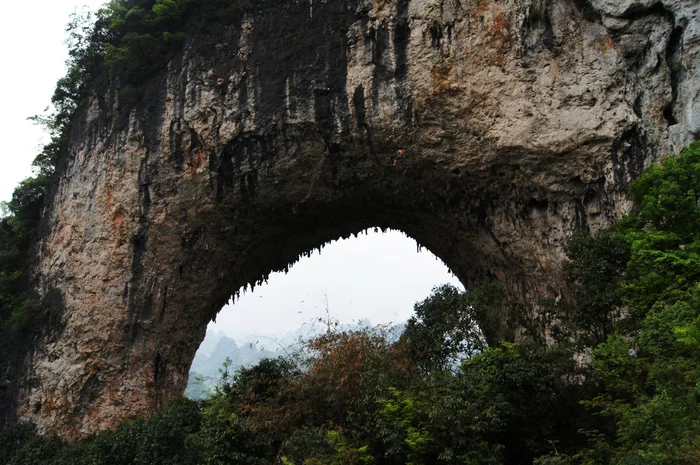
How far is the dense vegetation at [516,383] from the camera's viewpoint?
22.9 ft

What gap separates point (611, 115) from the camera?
11.6m

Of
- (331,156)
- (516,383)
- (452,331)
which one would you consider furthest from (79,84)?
(516,383)

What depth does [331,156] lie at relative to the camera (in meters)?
14.8

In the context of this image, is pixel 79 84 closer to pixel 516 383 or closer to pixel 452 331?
pixel 452 331

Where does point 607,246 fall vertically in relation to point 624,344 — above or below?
above

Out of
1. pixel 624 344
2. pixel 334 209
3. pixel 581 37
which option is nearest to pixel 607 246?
pixel 624 344

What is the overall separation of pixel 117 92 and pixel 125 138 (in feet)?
5.88

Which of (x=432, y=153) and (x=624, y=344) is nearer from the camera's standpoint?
(x=624, y=344)

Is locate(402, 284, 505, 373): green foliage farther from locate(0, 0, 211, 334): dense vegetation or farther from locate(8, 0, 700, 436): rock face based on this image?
locate(0, 0, 211, 334): dense vegetation

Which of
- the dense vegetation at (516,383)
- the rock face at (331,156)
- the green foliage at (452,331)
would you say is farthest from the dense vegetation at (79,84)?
the green foliage at (452,331)

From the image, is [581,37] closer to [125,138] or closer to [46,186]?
[125,138]

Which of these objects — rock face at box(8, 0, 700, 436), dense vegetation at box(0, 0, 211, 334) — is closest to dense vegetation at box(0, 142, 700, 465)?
rock face at box(8, 0, 700, 436)

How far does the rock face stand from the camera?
38.8 feet

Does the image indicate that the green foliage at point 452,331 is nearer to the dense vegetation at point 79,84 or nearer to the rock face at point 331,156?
the rock face at point 331,156
